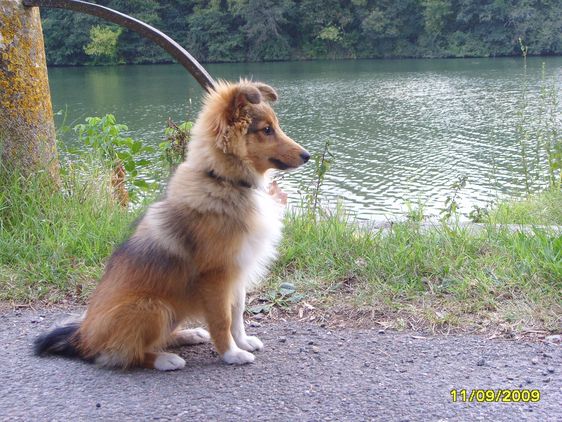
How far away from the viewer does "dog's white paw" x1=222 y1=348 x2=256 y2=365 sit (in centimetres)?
354

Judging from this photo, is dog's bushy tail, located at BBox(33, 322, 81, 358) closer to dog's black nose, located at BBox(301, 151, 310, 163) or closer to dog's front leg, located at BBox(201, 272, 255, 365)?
dog's front leg, located at BBox(201, 272, 255, 365)

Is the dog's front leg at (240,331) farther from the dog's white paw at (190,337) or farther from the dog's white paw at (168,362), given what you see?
the dog's white paw at (168,362)

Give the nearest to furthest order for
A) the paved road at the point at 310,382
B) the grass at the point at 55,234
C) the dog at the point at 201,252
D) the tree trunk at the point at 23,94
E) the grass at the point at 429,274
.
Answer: the paved road at the point at 310,382 → the dog at the point at 201,252 → the grass at the point at 429,274 → the grass at the point at 55,234 → the tree trunk at the point at 23,94

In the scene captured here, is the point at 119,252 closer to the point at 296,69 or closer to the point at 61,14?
the point at 296,69

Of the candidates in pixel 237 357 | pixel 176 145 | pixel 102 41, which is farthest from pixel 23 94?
pixel 102 41

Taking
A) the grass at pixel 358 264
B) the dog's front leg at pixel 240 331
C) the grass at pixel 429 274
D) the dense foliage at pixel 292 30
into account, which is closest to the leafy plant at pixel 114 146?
the grass at pixel 358 264

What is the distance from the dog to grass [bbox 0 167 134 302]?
109cm

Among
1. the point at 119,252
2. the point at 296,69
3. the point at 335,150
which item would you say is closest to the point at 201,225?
the point at 119,252

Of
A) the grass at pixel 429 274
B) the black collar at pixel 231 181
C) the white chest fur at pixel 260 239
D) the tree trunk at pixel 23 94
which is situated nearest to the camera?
the white chest fur at pixel 260 239

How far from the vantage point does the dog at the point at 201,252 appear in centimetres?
344

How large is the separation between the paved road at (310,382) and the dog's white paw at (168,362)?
0.13ft

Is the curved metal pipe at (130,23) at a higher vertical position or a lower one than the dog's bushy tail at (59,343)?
higher

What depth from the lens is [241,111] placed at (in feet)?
11.9

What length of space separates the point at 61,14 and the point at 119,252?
55112 mm
